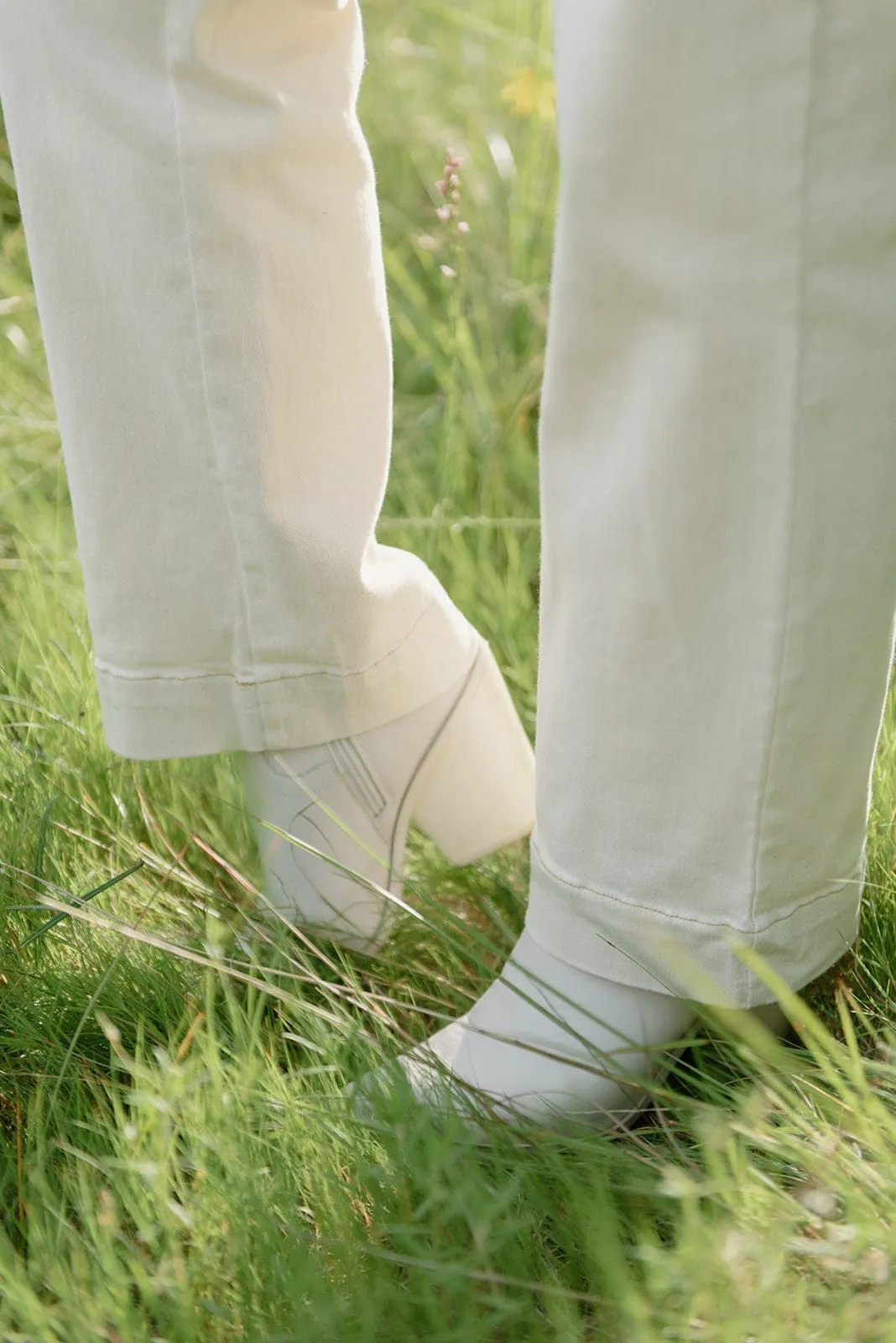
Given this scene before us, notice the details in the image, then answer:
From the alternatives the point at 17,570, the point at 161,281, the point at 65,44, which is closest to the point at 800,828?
the point at 161,281

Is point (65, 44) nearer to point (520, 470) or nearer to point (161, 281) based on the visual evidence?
point (161, 281)

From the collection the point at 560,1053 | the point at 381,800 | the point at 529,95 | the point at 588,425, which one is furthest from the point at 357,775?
the point at 529,95

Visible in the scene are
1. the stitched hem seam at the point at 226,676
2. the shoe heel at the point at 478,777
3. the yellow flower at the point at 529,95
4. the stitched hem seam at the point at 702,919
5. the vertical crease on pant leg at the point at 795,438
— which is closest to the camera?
the vertical crease on pant leg at the point at 795,438

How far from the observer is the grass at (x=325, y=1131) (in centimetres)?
74

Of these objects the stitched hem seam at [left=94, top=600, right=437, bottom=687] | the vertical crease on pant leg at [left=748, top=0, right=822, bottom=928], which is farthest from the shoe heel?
the vertical crease on pant leg at [left=748, top=0, right=822, bottom=928]

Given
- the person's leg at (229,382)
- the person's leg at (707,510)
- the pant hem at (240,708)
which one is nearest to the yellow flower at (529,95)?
the person's leg at (229,382)

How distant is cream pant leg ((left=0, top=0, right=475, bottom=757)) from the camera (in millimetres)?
913

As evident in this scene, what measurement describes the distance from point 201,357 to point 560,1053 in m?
0.53

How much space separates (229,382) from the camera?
3.19ft

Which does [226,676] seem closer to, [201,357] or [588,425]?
[201,357]

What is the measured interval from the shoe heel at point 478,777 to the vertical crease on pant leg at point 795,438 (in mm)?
347

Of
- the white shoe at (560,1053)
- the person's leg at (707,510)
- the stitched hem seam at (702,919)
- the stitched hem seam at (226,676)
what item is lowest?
Answer: the white shoe at (560,1053)

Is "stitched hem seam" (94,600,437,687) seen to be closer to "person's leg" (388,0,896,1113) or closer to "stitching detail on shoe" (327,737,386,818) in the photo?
"stitching detail on shoe" (327,737,386,818)

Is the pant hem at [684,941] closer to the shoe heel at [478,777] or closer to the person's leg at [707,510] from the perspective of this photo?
the person's leg at [707,510]
